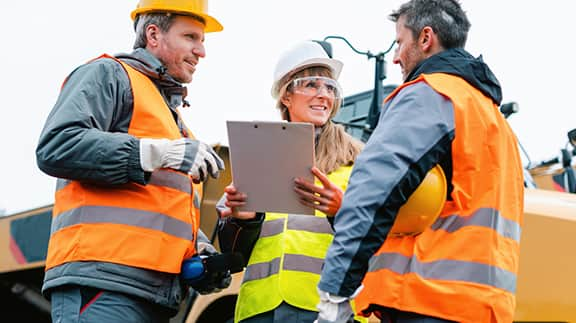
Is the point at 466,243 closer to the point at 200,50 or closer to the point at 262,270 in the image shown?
the point at 262,270

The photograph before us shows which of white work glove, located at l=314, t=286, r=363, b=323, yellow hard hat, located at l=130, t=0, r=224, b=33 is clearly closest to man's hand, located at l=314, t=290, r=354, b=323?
white work glove, located at l=314, t=286, r=363, b=323

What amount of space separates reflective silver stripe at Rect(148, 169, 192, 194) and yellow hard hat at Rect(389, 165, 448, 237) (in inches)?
33.1

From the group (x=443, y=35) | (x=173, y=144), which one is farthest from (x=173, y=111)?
(x=443, y=35)

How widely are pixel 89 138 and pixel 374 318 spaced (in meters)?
1.90

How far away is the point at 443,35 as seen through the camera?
2.65 m

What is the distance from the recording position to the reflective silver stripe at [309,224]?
3.12 meters

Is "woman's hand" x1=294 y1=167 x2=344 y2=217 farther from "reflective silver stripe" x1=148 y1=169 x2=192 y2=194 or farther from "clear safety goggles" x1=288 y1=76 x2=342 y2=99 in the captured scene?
"clear safety goggles" x1=288 y1=76 x2=342 y2=99

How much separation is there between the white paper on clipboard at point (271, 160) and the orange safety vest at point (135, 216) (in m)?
0.22

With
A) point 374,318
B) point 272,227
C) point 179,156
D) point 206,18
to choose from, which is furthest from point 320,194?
point 374,318

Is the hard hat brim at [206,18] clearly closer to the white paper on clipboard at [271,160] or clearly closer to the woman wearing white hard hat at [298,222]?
the woman wearing white hard hat at [298,222]

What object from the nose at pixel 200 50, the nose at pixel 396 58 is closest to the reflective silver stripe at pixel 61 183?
the nose at pixel 200 50

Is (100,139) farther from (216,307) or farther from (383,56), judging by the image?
(383,56)

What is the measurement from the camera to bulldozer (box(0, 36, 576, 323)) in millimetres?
3439

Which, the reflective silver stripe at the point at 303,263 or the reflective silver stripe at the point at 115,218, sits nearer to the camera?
the reflective silver stripe at the point at 115,218
